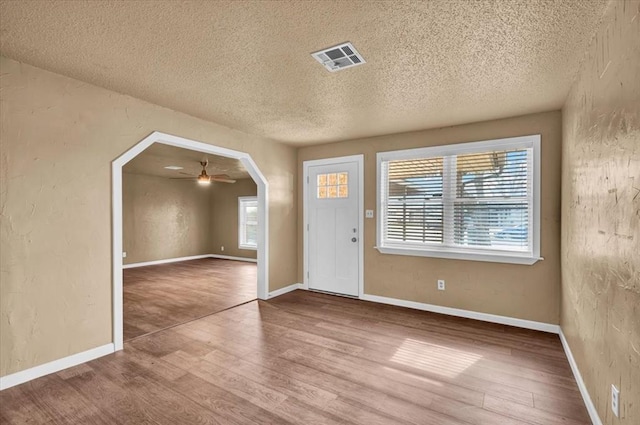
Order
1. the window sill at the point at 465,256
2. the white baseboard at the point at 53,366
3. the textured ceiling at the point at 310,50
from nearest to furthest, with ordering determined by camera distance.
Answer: the textured ceiling at the point at 310,50 < the white baseboard at the point at 53,366 < the window sill at the point at 465,256

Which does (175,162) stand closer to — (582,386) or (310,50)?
(310,50)

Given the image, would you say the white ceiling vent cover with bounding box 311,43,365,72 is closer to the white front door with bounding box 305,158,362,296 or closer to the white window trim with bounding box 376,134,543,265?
the white window trim with bounding box 376,134,543,265

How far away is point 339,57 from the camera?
7.36ft

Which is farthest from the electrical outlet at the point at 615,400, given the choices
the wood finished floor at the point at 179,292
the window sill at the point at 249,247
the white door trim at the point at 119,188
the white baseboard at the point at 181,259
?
the window sill at the point at 249,247

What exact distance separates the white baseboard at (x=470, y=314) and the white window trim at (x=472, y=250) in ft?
2.23

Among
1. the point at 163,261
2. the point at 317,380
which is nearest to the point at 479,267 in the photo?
the point at 317,380

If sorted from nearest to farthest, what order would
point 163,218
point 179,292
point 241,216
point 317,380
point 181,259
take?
1. point 317,380
2. point 179,292
3. point 163,218
4. point 181,259
5. point 241,216

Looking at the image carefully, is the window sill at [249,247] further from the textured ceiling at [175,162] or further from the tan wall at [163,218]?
the textured ceiling at [175,162]

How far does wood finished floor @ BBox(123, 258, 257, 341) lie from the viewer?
3.89 metres

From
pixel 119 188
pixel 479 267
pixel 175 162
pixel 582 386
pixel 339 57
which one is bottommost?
pixel 582 386

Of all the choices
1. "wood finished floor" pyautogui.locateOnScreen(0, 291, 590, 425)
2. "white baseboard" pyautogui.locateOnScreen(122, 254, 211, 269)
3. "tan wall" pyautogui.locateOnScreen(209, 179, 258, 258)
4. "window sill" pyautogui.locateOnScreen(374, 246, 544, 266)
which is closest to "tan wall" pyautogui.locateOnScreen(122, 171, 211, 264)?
"white baseboard" pyautogui.locateOnScreen(122, 254, 211, 269)

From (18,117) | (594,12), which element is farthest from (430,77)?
(18,117)

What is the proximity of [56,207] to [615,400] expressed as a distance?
397cm

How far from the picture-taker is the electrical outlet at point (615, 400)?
5.07 ft
